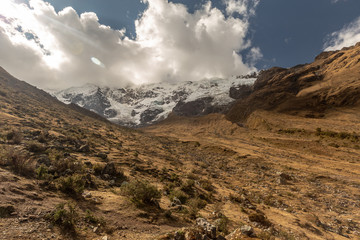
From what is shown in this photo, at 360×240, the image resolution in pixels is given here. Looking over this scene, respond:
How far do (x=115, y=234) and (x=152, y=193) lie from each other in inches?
90.5

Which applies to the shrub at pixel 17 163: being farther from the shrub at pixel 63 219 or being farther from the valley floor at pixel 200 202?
the shrub at pixel 63 219

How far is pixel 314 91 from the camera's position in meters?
55.1

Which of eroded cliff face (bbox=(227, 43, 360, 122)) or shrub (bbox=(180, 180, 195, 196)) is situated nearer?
shrub (bbox=(180, 180, 195, 196))

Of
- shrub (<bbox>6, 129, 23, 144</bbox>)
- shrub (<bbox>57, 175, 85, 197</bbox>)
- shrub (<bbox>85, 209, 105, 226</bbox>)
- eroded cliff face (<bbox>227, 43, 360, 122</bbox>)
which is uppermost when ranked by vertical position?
eroded cliff face (<bbox>227, 43, 360, 122</bbox>)

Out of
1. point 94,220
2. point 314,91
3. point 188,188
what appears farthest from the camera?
point 314,91

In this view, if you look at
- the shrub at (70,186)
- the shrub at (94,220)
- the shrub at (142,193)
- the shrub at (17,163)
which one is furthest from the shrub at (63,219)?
the shrub at (17,163)

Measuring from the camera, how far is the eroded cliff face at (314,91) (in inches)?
1844

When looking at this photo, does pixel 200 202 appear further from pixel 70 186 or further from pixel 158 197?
pixel 70 186

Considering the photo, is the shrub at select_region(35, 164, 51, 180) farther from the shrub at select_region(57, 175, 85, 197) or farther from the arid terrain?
the shrub at select_region(57, 175, 85, 197)

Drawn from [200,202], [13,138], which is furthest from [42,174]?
[200,202]

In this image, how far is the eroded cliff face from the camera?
46.8m

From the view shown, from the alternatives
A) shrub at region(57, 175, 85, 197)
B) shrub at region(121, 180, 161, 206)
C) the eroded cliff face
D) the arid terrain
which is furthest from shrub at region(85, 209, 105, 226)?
the eroded cliff face

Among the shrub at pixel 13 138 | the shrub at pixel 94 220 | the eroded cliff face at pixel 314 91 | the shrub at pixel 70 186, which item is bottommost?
the shrub at pixel 94 220

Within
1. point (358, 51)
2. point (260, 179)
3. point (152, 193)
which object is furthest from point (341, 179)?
point (358, 51)
